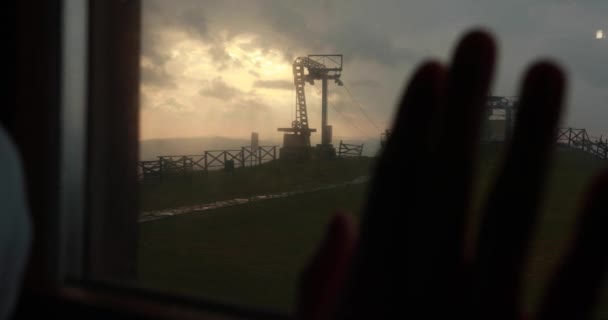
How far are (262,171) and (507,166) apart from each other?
7463 millimetres

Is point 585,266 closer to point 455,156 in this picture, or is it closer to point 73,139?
point 455,156

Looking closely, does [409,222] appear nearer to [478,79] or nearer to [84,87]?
[478,79]

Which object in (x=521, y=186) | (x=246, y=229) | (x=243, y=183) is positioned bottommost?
(x=246, y=229)

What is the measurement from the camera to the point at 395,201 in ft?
1.12

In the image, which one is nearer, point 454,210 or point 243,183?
point 454,210

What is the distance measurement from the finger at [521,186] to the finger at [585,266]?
0.09ft

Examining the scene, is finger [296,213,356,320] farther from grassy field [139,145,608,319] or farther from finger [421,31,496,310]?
grassy field [139,145,608,319]

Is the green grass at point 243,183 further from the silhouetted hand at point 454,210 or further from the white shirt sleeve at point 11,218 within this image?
the silhouetted hand at point 454,210

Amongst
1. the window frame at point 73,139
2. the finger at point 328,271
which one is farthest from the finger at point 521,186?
the window frame at point 73,139

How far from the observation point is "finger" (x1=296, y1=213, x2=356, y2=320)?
15.2 inches

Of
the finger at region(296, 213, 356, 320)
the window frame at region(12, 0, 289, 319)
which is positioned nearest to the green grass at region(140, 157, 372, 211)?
the window frame at region(12, 0, 289, 319)

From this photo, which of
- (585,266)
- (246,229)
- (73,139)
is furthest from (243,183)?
(585,266)

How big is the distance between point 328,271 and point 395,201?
94 millimetres

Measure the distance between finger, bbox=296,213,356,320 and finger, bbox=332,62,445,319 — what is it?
0.10ft
